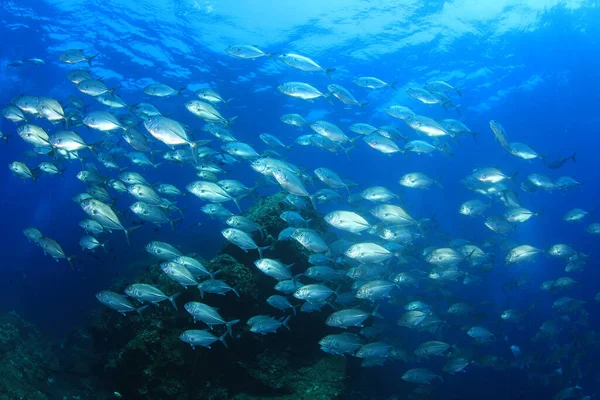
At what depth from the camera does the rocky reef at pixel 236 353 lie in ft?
22.4

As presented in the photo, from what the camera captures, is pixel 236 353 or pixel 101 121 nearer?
pixel 236 353

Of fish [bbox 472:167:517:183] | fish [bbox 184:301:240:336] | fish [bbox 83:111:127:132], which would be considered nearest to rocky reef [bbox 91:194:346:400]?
fish [bbox 184:301:240:336]

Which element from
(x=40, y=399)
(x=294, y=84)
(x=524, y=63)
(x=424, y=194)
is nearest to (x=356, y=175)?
(x=424, y=194)

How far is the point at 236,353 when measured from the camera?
7953 mm

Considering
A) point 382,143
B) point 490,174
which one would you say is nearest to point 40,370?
point 382,143

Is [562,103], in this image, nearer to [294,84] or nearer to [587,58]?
[587,58]

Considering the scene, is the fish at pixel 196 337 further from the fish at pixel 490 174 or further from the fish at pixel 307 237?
the fish at pixel 490 174

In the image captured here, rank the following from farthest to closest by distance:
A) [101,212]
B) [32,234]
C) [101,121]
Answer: [32,234], [101,121], [101,212]

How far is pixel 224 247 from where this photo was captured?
9.79 meters

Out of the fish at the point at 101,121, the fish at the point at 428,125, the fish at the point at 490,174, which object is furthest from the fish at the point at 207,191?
the fish at the point at 490,174

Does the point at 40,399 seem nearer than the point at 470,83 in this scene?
Yes

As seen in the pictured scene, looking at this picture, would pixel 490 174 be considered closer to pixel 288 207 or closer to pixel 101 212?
pixel 288 207

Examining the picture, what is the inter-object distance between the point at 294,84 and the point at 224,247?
5.13 m

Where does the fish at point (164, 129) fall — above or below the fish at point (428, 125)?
below
